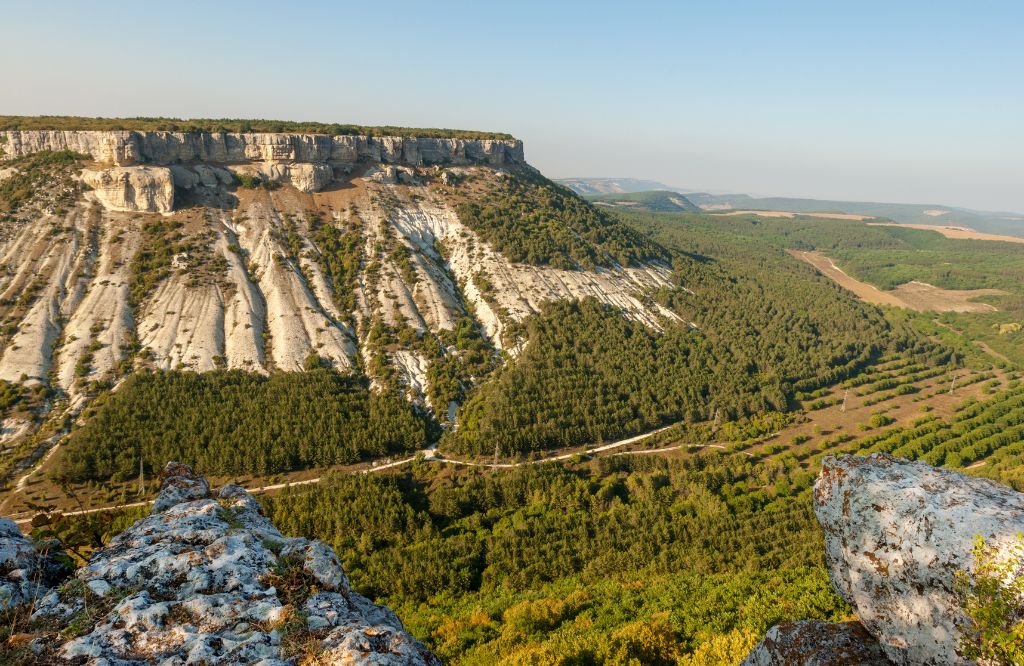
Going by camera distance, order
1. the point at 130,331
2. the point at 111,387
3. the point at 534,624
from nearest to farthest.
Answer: the point at 534,624, the point at 111,387, the point at 130,331

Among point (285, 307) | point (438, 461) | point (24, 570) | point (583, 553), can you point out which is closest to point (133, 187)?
point (285, 307)

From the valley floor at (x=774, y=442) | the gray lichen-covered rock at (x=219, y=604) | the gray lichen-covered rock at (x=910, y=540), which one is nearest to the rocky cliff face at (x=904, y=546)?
the gray lichen-covered rock at (x=910, y=540)

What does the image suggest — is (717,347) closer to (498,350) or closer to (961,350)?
(498,350)

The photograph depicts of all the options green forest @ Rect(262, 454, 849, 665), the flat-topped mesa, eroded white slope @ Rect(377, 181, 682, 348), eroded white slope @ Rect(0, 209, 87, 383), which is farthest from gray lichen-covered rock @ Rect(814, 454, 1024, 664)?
the flat-topped mesa

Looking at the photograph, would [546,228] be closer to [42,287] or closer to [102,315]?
[102,315]

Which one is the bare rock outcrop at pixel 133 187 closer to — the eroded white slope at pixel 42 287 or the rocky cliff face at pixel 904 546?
the eroded white slope at pixel 42 287

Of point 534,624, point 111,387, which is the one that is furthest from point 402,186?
point 534,624
